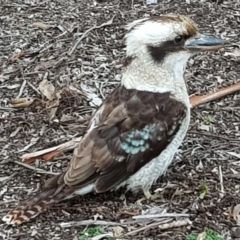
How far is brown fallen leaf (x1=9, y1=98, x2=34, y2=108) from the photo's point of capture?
20.4 ft

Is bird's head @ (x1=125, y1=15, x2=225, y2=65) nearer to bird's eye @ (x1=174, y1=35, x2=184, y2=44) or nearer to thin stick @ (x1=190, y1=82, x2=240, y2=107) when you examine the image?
bird's eye @ (x1=174, y1=35, x2=184, y2=44)

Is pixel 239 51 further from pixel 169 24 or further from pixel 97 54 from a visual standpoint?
pixel 169 24

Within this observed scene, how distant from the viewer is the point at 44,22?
7.34 m

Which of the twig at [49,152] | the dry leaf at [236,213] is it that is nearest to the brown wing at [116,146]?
the twig at [49,152]

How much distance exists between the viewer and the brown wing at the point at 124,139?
4.98 meters

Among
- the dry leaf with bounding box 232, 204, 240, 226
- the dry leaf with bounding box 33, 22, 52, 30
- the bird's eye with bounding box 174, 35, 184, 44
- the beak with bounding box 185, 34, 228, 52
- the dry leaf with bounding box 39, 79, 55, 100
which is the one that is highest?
the bird's eye with bounding box 174, 35, 184, 44

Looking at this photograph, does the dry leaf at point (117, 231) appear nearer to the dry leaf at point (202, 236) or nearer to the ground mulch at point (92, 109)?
the ground mulch at point (92, 109)

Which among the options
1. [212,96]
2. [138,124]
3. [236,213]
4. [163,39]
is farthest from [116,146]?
[212,96]

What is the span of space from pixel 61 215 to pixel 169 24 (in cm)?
136

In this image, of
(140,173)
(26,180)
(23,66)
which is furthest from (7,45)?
(140,173)

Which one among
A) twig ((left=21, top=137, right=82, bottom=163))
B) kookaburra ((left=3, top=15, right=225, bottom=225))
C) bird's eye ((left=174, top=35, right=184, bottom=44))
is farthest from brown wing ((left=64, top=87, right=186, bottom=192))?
twig ((left=21, top=137, right=82, bottom=163))

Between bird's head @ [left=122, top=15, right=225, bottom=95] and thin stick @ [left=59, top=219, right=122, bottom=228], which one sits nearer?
thin stick @ [left=59, top=219, right=122, bottom=228]

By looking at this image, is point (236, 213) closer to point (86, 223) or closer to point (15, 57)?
point (86, 223)

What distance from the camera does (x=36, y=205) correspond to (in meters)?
4.96
